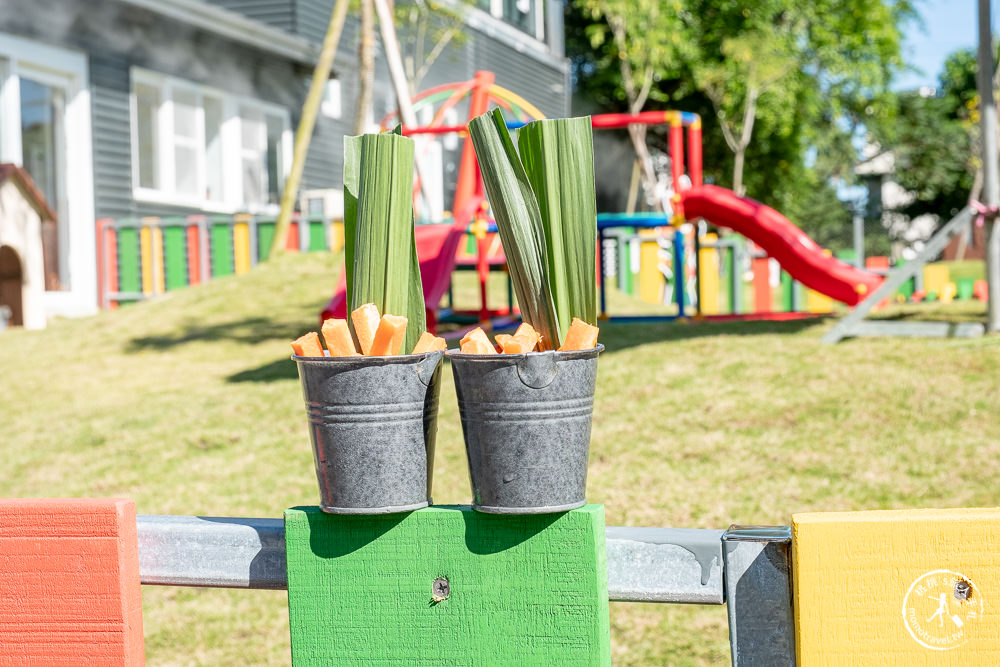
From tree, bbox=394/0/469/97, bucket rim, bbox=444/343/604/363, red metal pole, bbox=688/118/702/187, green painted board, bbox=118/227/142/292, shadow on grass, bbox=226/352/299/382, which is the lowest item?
shadow on grass, bbox=226/352/299/382

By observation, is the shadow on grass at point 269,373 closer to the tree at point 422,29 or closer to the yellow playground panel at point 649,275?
the tree at point 422,29

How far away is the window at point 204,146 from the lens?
13148 mm

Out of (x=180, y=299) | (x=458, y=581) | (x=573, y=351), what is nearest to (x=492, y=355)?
(x=573, y=351)

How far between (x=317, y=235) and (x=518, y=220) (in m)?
11.0

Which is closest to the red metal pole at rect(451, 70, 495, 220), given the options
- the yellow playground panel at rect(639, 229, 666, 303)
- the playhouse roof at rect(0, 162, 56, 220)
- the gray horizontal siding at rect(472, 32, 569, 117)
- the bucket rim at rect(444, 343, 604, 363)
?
the playhouse roof at rect(0, 162, 56, 220)

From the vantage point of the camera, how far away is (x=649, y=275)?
16688 mm

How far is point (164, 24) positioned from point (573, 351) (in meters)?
12.7

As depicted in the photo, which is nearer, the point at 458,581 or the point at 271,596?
the point at 458,581

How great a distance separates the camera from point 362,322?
1628mm

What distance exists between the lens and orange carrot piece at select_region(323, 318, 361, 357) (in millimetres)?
1602

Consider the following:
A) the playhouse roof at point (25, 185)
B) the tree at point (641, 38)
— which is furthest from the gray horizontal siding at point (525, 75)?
the playhouse roof at point (25, 185)

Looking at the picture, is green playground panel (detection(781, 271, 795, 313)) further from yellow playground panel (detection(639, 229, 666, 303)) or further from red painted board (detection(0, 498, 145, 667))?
red painted board (detection(0, 498, 145, 667))

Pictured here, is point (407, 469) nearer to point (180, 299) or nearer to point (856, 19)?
point (180, 299)

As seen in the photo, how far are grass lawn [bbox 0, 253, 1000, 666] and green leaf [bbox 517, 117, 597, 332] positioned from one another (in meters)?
1.61
